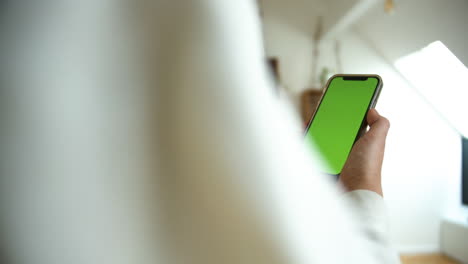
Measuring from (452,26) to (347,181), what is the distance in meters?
0.17

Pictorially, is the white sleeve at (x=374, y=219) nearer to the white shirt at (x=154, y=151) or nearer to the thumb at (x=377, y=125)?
the white shirt at (x=154, y=151)

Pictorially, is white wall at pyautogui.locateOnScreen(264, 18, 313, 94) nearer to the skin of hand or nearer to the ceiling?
the ceiling

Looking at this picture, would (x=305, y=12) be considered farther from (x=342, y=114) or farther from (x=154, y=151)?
(x=154, y=151)

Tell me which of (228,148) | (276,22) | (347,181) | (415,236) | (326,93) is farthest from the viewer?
(276,22)

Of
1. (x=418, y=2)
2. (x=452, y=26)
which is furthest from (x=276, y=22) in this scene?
(x=452, y=26)

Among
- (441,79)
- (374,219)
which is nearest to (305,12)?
(441,79)

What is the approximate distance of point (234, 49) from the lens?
0.34ft

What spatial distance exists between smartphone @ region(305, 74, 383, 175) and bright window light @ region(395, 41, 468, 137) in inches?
2.1

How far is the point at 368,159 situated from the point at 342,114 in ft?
0.20

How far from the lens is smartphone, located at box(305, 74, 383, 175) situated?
271 millimetres

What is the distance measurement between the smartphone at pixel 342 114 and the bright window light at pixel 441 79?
5 centimetres

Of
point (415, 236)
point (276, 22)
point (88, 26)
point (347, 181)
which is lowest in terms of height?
point (415, 236)

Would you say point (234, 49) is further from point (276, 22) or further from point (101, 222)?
point (276, 22)

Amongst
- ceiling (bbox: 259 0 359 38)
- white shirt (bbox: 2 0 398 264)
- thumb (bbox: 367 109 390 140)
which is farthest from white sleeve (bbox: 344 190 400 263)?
ceiling (bbox: 259 0 359 38)
